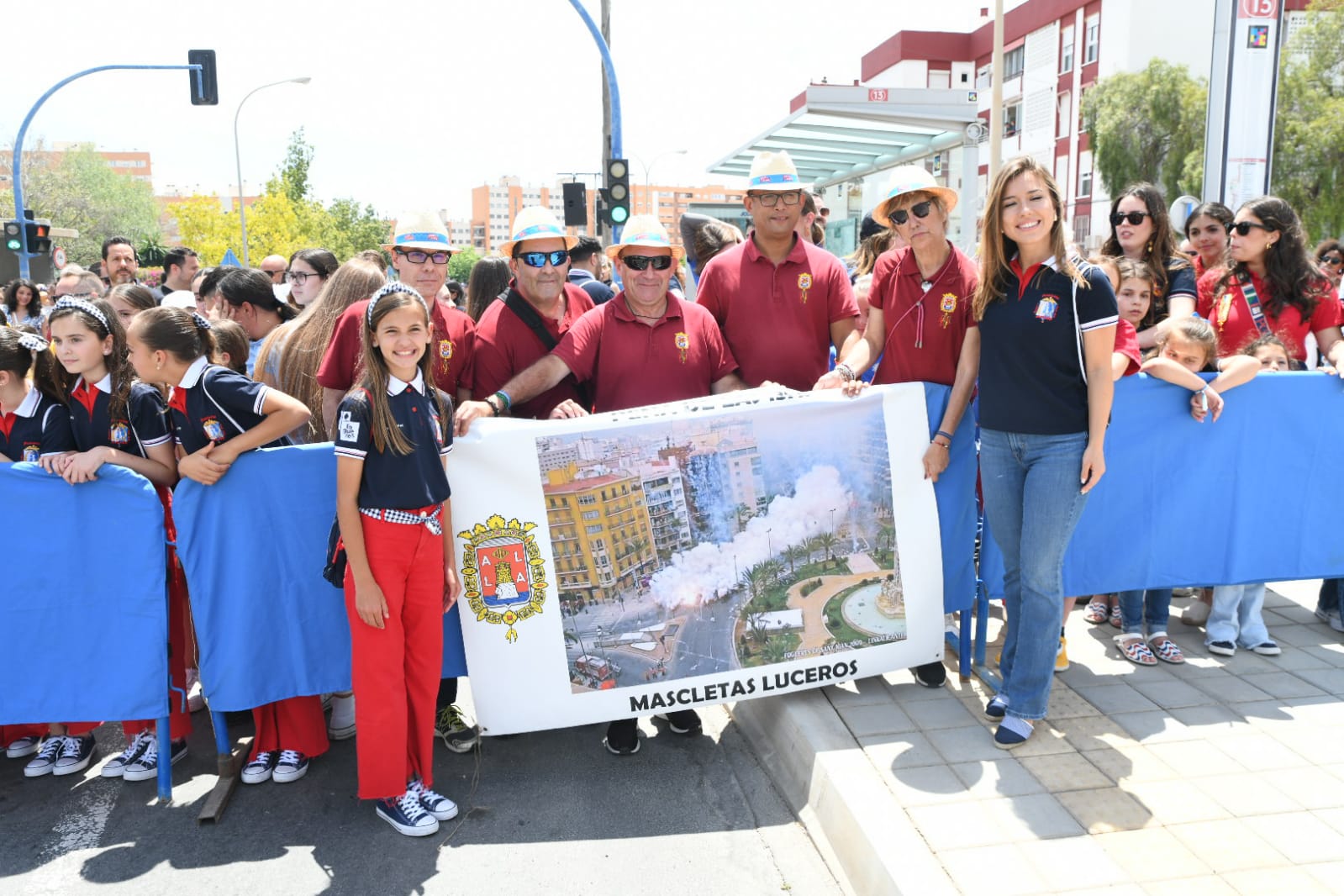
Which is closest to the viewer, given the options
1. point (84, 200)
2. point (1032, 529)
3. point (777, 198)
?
point (1032, 529)

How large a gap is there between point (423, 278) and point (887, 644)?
9.47 ft

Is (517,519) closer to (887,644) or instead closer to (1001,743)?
(887,644)

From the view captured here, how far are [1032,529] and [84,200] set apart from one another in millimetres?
84802

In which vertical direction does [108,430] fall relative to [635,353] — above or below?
below

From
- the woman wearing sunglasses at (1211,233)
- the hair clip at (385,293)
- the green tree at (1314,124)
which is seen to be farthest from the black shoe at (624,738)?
the green tree at (1314,124)

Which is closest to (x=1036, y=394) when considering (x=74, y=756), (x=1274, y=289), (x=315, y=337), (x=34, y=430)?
(x=1274, y=289)

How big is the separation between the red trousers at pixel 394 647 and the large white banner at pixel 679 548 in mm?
315

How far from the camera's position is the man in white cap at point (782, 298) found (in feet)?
15.8

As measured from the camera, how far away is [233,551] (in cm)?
392

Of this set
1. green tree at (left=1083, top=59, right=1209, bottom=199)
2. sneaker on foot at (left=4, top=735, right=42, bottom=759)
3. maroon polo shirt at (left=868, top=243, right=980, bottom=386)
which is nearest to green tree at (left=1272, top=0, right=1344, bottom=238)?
green tree at (left=1083, top=59, right=1209, bottom=199)

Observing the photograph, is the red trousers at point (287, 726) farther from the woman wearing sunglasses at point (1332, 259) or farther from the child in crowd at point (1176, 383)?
the woman wearing sunglasses at point (1332, 259)

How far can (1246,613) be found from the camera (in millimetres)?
4957

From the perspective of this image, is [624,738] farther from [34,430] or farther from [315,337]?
[34,430]

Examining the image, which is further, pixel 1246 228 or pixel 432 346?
pixel 1246 228
